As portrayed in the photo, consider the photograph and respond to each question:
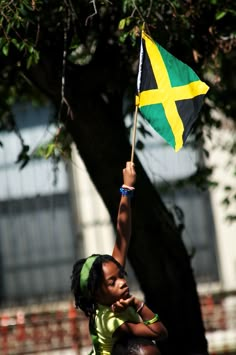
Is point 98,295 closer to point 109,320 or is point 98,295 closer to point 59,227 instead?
point 109,320

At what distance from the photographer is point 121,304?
5.34 metres

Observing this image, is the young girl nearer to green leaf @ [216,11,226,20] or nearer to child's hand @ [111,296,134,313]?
child's hand @ [111,296,134,313]

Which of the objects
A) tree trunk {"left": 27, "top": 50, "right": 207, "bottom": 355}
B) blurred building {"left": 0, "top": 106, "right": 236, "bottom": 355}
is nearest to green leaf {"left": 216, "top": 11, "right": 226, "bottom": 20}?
tree trunk {"left": 27, "top": 50, "right": 207, "bottom": 355}

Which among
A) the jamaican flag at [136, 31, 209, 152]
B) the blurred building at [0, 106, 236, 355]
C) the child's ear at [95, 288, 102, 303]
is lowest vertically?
the blurred building at [0, 106, 236, 355]

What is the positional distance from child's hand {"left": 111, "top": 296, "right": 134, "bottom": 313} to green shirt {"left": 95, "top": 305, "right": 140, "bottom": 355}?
0.25 feet

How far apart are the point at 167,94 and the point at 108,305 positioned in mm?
1634

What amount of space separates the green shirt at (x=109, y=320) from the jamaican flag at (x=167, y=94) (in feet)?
4.36

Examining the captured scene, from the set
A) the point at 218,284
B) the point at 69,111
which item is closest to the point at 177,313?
the point at 69,111

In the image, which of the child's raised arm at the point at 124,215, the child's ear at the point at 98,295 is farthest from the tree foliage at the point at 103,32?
the child's ear at the point at 98,295

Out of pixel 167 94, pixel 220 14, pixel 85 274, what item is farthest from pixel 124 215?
pixel 220 14

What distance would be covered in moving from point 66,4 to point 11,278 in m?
10.2

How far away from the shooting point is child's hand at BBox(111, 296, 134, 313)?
210 inches

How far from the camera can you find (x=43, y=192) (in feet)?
54.1

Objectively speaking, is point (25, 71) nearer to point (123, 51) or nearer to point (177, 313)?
point (123, 51)
